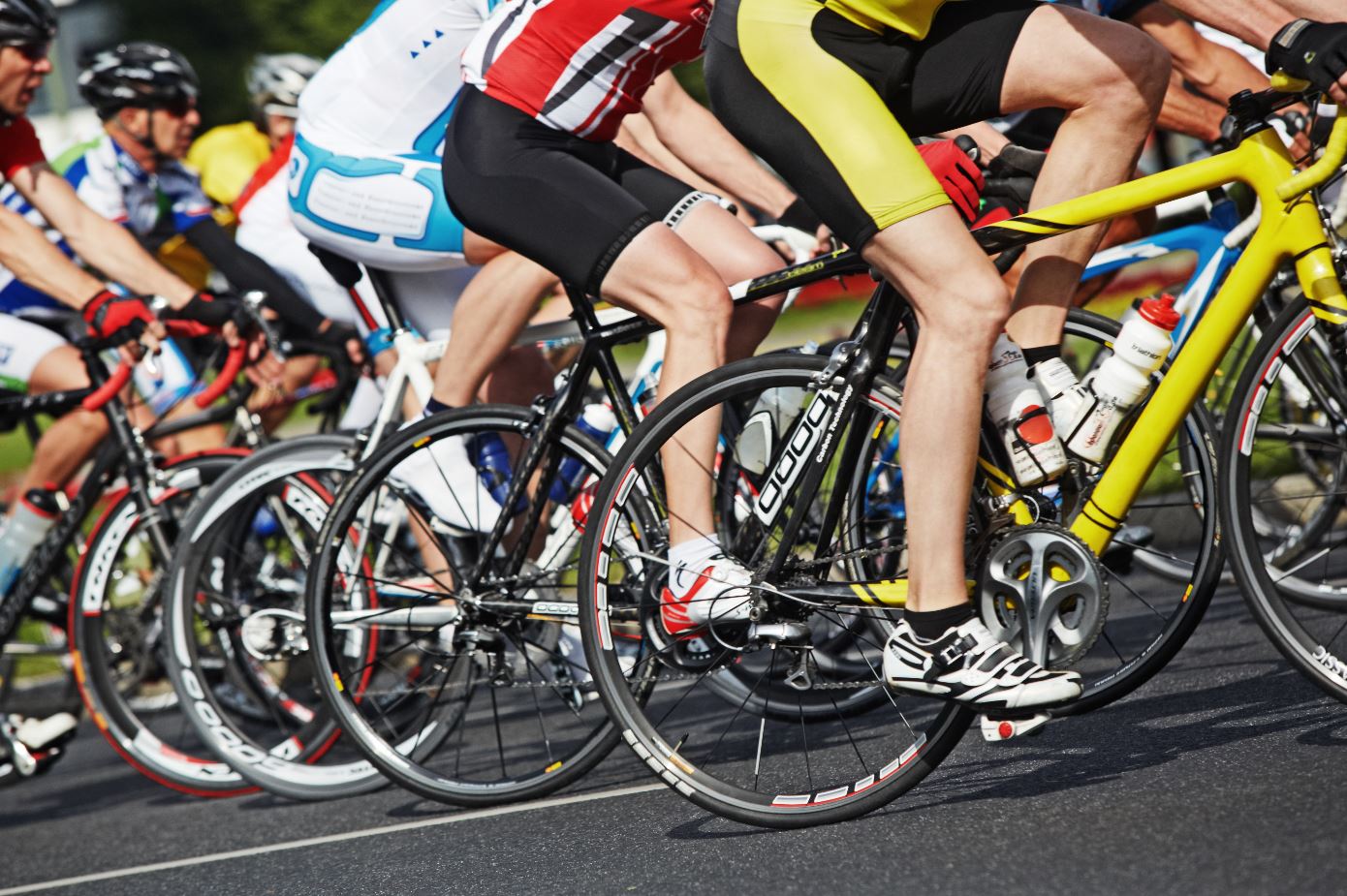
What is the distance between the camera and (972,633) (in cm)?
338

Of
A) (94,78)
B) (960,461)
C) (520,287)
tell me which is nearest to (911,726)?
(960,461)

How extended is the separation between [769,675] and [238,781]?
7.39 feet

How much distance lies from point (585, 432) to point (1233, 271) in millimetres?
1728

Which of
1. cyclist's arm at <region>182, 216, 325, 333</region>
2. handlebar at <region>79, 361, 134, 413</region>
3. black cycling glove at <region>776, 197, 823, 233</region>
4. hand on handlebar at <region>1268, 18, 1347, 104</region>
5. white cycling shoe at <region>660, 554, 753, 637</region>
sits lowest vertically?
cyclist's arm at <region>182, 216, 325, 333</region>

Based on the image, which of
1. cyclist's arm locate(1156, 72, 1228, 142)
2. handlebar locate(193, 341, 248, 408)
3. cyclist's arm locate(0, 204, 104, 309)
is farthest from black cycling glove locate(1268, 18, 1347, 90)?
cyclist's arm locate(0, 204, 104, 309)

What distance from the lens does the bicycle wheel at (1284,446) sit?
3.43 m

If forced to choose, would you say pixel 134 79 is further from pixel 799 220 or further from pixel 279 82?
pixel 799 220

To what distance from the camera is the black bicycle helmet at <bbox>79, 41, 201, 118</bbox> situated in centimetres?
738

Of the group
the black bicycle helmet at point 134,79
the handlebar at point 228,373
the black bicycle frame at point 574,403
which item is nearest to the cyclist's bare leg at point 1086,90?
the black bicycle frame at point 574,403

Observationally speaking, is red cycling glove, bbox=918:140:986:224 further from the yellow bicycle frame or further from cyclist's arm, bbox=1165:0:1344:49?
cyclist's arm, bbox=1165:0:1344:49

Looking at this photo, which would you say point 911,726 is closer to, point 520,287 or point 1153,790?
point 1153,790

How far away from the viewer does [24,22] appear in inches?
240

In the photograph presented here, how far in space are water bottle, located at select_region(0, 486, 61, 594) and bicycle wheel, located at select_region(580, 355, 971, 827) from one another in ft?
9.15

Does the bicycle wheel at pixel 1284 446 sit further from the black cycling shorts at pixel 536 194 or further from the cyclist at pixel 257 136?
the cyclist at pixel 257 136
